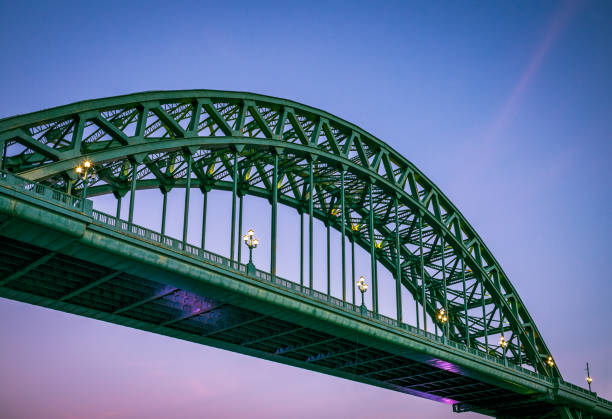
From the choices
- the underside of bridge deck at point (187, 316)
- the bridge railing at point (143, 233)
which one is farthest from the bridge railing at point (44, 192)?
the underside of bridge deck at point (187, 316)

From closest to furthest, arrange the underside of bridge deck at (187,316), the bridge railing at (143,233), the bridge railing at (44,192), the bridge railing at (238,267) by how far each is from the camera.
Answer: the bridge railing at (44,192), the bridge railing at (143,233), the bridge railing at (238,267), the underside of bridge deck at (187,316)

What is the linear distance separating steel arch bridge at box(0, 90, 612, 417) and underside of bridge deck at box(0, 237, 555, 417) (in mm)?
119

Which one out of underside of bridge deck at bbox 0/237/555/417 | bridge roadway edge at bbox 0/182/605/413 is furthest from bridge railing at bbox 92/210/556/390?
underside of bridge deck at bbox 0/237/555/417

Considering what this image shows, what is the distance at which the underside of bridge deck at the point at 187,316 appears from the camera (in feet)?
118

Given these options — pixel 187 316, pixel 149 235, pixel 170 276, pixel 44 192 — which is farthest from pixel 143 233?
pixel 187 316

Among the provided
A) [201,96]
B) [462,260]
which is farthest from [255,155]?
[462,260]

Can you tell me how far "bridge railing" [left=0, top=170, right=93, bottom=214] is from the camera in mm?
30034

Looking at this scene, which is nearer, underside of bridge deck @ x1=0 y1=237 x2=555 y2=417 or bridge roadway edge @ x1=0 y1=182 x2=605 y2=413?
bridge roadway edge @ x1=0 y1=182 x2=605 y2=413

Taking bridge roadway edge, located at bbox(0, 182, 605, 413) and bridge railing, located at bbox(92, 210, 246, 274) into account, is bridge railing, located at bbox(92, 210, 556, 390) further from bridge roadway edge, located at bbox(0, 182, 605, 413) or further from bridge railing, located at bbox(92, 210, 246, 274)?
bridge roadway edge, located at bbox(0, 182, 605, 413)

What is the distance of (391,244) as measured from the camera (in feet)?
248

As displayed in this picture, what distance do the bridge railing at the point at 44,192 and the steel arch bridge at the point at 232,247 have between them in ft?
0.22

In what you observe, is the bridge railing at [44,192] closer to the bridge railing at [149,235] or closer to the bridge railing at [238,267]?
the bridge railing at [149,235]

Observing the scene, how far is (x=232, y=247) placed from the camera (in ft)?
143

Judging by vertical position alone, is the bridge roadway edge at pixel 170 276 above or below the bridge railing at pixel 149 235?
below
